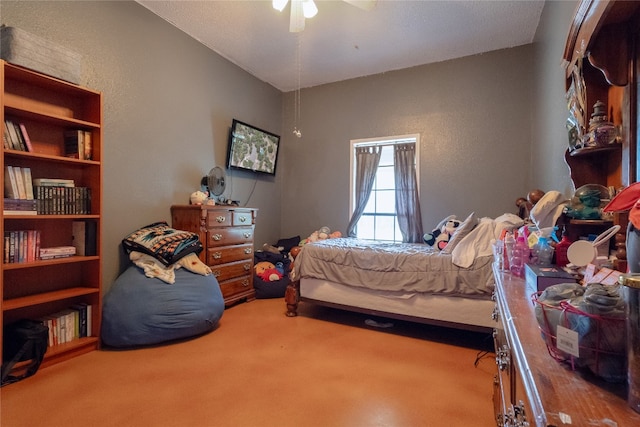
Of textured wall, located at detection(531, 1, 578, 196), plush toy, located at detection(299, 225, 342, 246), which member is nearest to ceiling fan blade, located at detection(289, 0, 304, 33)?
textured wall, located at detection(531, 1, 578, 196)

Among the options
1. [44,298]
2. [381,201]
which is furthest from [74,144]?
[381,201]

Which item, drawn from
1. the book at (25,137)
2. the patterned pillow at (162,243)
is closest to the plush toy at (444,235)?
the patterned pillow at (162,243)

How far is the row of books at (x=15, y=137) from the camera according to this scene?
189cm

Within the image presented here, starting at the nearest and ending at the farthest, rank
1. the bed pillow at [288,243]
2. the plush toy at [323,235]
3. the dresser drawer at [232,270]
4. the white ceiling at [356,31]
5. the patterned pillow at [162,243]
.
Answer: the patterned pillow at [162,243], the white ceiling at [356,31], the dresser drawer at [232,270], the plush toy at [323,235], the bed pillow at [288,243]

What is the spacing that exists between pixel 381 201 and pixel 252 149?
195cm

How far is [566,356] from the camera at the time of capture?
0.52m

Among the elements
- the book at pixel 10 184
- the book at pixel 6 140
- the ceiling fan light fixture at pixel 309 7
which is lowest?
the book at pixel 10 184

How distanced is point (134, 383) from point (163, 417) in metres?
0.44

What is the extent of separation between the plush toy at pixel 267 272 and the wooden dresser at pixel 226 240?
6.3 inches

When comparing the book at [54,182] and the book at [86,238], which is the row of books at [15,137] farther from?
the book at [86,238]

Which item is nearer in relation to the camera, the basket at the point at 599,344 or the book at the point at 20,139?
the basket at the point at 599,344

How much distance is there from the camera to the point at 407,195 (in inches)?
155

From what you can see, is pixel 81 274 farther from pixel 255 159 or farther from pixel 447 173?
pixel 447 173

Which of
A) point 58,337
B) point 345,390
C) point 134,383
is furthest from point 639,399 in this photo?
point 58,337
